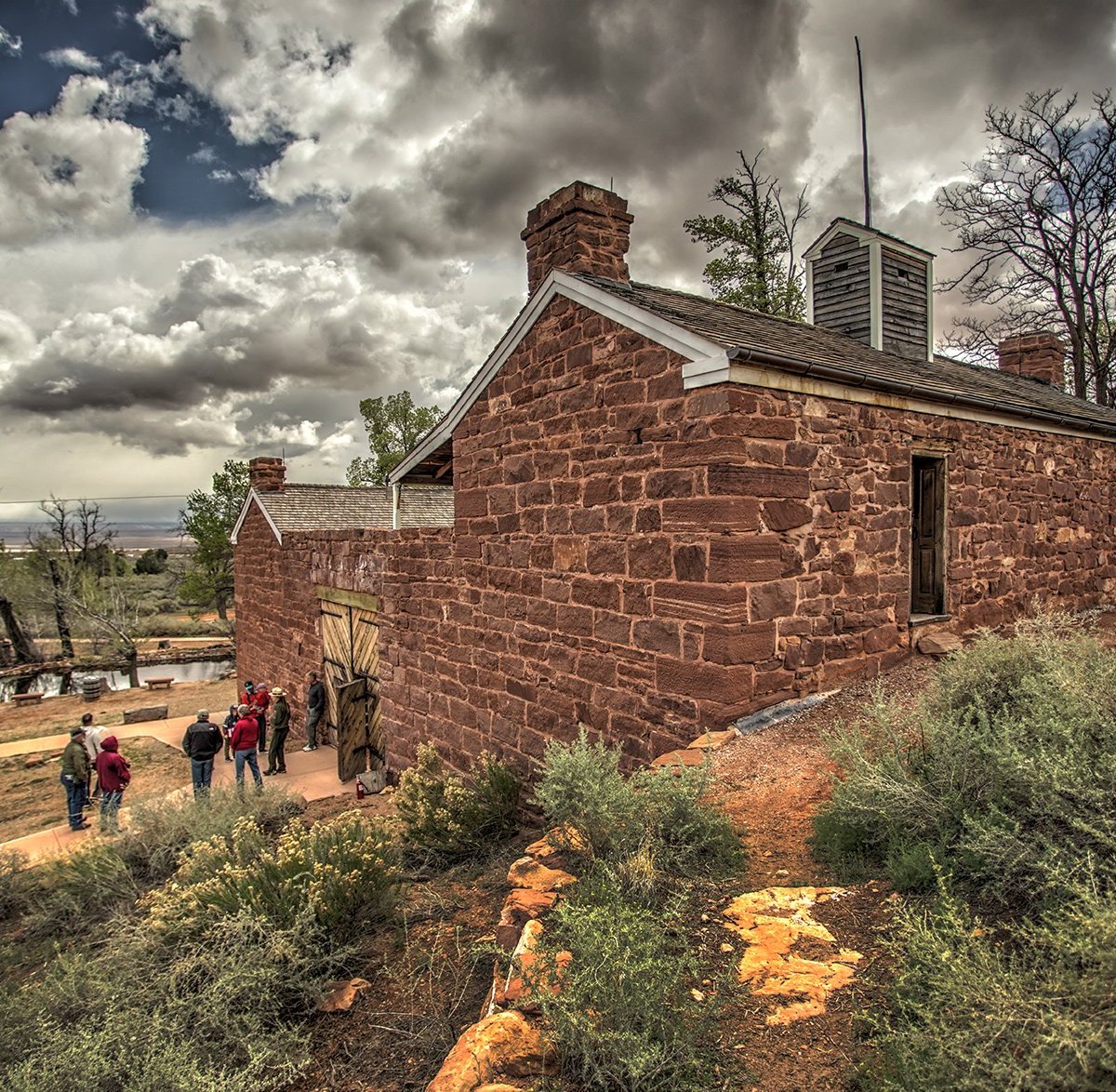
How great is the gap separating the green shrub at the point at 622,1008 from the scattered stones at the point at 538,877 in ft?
2.49

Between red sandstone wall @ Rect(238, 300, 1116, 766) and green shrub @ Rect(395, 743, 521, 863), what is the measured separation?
2.15ft

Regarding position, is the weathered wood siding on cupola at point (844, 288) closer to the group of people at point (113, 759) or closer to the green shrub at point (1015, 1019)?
the green shrub at point (1015, 1019)

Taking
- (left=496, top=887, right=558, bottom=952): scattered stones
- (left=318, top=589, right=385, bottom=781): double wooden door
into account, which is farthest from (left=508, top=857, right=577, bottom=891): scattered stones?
(left=318, top=589, right=385, bottom=781): double wooden door

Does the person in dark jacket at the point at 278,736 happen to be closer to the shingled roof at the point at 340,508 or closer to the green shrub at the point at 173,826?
the shingled roof at the point at 340,508

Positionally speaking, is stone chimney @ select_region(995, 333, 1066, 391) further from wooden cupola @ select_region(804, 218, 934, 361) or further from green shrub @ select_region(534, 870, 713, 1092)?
green shrub @ select_region(534, 870, 713, 1092)

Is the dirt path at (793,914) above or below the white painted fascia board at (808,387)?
below

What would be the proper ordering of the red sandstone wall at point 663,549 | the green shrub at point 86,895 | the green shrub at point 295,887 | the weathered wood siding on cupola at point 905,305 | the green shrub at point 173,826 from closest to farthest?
the green shrub at point 295,887 → the red sandstone wall at point 663,549 → the green shrub at point 86,895 → the green shrub at point 173,826 → the weathered wood siding on cupola at point 905,305

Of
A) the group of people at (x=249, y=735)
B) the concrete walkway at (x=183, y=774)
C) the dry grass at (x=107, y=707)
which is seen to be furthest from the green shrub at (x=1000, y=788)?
the dry grass at (x=107, y=707)

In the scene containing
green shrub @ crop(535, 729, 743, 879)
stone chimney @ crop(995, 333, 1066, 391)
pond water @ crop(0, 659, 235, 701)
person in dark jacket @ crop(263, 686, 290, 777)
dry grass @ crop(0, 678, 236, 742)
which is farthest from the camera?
pond water @ crop(0, 659, 235, 701)

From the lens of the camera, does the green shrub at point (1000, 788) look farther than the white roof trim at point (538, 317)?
No

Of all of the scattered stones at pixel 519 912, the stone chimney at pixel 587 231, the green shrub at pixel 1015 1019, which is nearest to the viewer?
the green shrub at pixel 1015 1019

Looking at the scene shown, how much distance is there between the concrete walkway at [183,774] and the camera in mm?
9391

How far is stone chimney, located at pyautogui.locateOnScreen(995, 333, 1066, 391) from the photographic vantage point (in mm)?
16141

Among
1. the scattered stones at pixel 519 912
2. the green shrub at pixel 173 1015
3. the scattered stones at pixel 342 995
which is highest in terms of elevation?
the scattered stones at pixel 519 912
